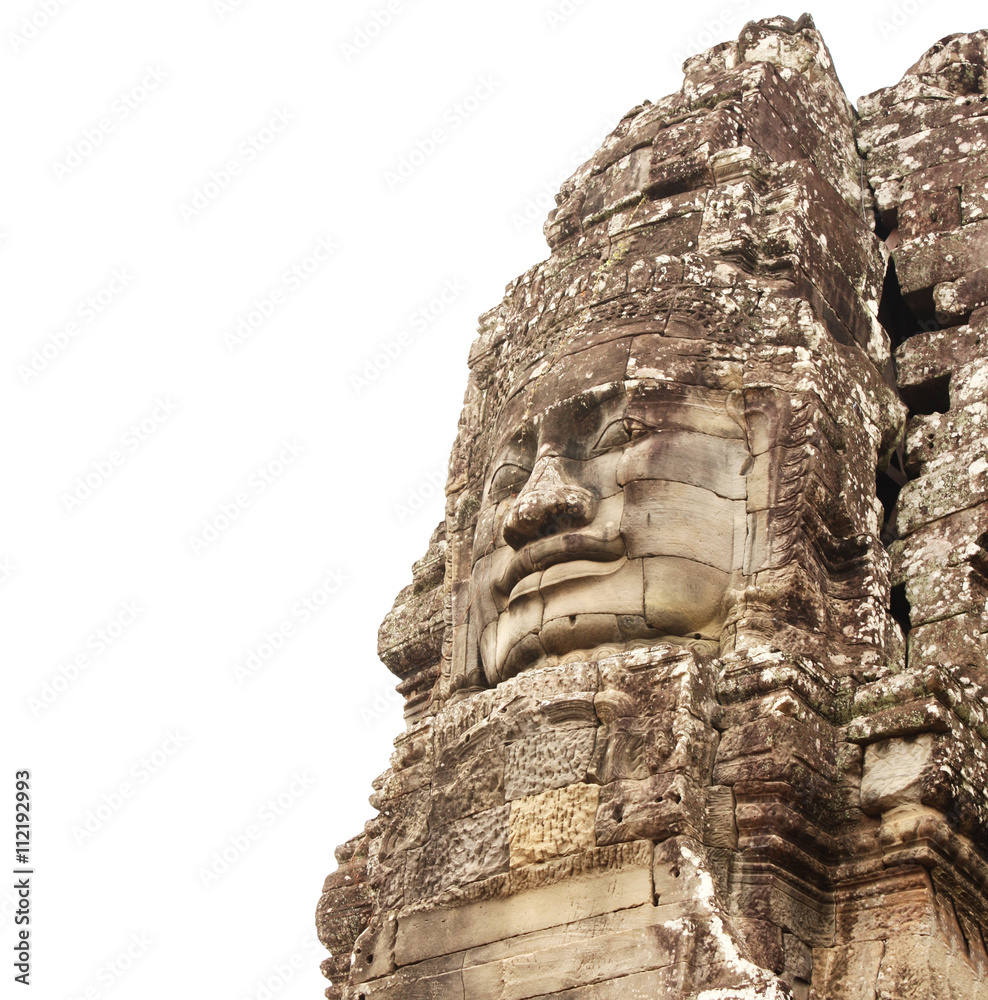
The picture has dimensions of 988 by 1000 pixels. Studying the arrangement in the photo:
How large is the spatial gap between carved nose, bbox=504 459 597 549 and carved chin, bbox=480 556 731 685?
26 cm

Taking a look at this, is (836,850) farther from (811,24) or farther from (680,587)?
(811,24)

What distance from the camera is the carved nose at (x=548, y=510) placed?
7629 millimetres

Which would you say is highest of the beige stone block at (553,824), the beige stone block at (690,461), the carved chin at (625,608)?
the beige stone block at (690,461)

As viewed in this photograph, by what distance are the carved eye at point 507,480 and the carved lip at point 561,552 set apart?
0.63 meters

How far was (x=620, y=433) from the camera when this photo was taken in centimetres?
789

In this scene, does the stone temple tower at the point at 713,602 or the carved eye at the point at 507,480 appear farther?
the carved eye at the point at 507,480

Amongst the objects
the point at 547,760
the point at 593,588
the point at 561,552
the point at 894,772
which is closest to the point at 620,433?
the point at 561,552

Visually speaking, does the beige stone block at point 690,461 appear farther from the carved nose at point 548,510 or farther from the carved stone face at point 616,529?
the carved nose at point 548,510

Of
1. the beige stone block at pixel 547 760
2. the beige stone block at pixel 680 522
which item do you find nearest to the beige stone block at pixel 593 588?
the beige stone block at pixel 680 522

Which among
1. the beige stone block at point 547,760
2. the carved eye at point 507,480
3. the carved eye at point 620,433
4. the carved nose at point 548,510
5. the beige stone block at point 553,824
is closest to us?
the beige stone block at point 553,824

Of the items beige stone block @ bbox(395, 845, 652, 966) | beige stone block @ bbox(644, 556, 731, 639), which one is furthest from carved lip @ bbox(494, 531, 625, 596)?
beige stone block @ bbox(395, 845, 652, 966)

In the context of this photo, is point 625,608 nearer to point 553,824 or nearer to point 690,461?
point 690,461

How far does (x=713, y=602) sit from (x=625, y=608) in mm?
454

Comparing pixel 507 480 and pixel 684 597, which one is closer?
pixel 684 597
